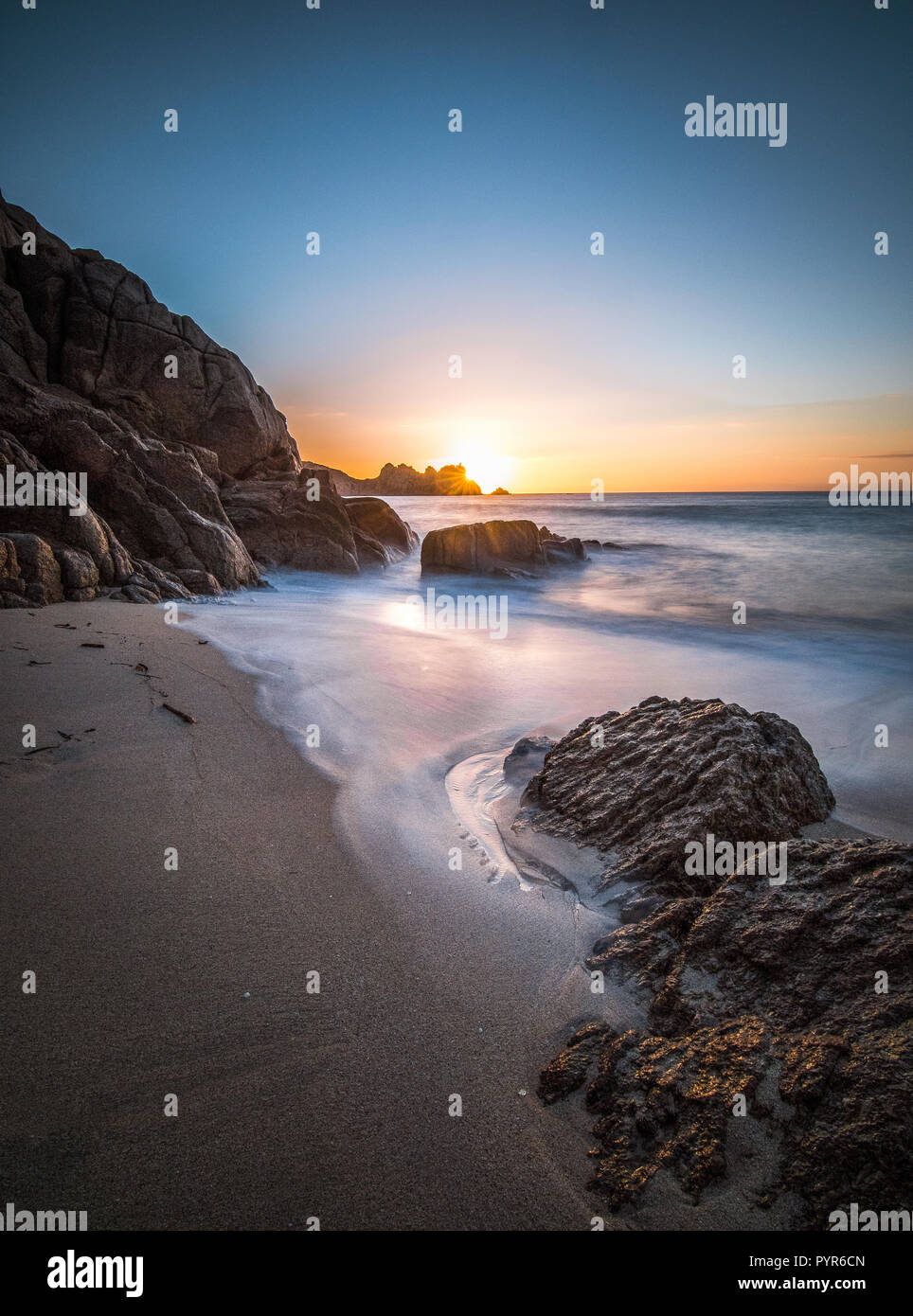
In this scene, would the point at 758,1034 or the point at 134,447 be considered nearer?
the point at 758,1034

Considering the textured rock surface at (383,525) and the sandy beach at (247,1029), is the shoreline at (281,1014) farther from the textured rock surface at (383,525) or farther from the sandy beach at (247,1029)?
the textured rock surface at (383,525)

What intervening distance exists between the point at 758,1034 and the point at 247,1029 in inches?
75.4

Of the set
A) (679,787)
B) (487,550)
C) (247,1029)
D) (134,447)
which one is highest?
(134,447)

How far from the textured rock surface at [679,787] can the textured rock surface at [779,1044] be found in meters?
0.57

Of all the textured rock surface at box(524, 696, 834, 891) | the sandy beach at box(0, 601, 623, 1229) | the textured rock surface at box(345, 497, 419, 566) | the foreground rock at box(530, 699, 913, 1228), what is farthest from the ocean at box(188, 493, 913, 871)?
the textured rock surface at box(345, 497, 419, 566)

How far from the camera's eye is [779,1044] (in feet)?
6.48

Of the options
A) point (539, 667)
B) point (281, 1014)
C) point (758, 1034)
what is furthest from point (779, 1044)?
point (539, 667)

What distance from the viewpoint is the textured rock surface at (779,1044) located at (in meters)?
1.67

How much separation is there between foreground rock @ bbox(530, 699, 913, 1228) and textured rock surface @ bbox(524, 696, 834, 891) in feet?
0.08

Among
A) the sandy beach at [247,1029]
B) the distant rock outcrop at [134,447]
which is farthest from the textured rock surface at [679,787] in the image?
the distant rock outcrop at [134,447]

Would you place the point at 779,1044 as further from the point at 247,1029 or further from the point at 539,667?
the point at 539,667
